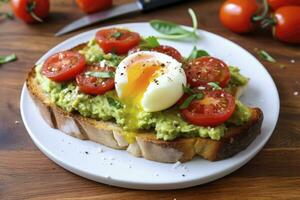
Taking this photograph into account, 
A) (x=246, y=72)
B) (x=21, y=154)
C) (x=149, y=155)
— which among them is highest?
(x=246, y=72)

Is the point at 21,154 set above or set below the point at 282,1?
below

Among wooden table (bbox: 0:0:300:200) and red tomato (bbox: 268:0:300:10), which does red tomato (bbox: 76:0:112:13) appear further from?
red tomato (bbox: 268:0:300:10)

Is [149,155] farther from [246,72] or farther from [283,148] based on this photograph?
[246,72]

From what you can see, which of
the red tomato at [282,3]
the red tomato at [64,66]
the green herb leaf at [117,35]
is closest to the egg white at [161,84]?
the red tomato at [64,66]

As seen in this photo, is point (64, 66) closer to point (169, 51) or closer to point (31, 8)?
point (169, 51)

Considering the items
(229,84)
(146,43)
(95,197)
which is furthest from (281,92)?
(95,197)

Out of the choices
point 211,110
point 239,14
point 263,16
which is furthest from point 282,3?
point 211,110

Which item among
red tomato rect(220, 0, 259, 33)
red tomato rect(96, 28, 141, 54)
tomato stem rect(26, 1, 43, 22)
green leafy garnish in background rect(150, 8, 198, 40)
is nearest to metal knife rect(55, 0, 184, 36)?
tomato stem rect(26, 1, 43, 22)
